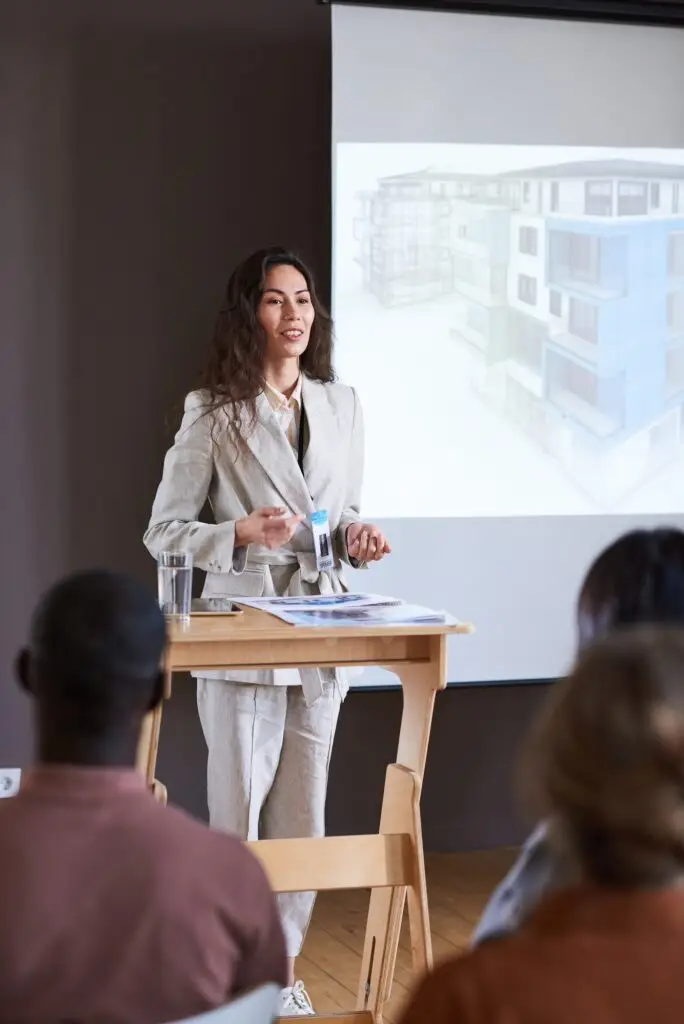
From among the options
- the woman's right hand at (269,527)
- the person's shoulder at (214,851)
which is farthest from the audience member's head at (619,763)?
the woman's right hand at (269,527)

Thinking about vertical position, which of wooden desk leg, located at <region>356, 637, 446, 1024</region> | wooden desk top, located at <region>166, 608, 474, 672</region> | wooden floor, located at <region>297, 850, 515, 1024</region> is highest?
wooden desk top, located at <region>166, 608, 474, 672</region>

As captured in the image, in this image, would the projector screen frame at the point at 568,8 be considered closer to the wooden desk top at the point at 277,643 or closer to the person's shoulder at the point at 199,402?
the person's shoulder at the point at 199,402

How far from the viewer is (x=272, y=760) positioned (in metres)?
2.82

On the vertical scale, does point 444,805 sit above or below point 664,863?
below

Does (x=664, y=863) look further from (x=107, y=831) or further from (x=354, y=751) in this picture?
(x=354, y=751)

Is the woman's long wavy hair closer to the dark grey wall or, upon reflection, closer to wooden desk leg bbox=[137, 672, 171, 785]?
the dark grey wall

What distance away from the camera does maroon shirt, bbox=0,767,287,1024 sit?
1.11 m

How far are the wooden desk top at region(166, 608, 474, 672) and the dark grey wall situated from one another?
1.26 meters

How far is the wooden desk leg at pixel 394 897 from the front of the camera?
2.49m

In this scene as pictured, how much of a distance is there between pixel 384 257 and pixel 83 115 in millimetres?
901

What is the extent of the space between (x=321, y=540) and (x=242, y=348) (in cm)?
51

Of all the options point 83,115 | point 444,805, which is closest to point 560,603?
point 444,805

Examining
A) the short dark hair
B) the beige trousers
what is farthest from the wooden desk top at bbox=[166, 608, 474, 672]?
the short dark hair

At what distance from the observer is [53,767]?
1.19 m
